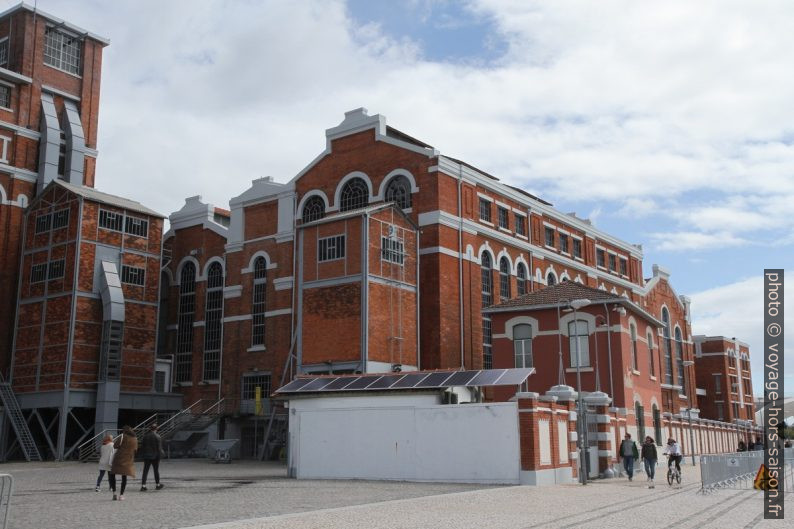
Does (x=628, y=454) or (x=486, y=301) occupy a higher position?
(x=486, y=301)

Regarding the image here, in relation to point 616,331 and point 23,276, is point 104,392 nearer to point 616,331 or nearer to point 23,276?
point 23,276

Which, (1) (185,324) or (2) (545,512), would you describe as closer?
(2) (545,512)

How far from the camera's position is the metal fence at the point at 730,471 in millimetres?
19734

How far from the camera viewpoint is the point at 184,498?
58.7ft

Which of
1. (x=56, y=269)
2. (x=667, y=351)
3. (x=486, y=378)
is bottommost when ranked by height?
(x=486, y=378)

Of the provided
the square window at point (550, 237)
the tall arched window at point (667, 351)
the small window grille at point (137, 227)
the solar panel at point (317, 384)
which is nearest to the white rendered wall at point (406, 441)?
the solar panel at point (317, 384)

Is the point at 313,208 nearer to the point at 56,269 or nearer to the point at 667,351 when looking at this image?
the point at 56,269

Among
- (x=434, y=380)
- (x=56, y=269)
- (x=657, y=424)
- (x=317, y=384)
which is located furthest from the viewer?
(x=56, y=269)

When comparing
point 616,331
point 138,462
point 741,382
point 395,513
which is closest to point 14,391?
point 138,462

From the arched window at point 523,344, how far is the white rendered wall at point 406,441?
27.2 ft

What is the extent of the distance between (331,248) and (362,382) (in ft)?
34.9

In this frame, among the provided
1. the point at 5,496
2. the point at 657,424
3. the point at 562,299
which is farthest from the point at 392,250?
the point at 5,496

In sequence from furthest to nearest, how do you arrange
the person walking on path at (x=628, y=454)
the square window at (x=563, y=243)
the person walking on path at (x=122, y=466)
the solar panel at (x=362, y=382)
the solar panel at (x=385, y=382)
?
the square window at (x=563, y=243) → the solar panel at (x=362, y=382) → the solar panel at (x=385, y=382) → the person walking on path at (x=628, y=454) → the person walking on path at (x=122, y=466)

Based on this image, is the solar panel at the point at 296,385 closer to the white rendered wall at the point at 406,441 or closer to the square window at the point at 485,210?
the white rendered wall at the point at 406,441
